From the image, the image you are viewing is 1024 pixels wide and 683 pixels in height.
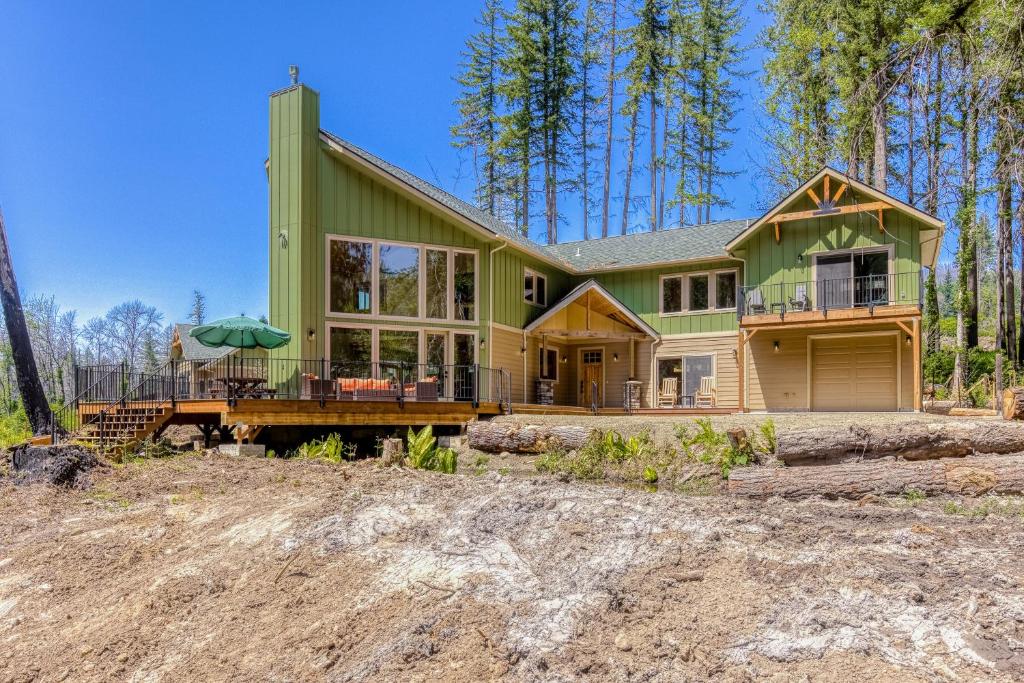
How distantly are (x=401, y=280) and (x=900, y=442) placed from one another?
36.6ft

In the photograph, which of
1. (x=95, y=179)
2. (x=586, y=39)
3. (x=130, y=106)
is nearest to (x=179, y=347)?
(x=95, y=179)

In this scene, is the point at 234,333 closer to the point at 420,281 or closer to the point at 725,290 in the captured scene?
the point at 420,281

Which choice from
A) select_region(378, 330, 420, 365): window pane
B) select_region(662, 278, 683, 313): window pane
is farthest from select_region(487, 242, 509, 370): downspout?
select_region(662, 278, 683, 313): window pane

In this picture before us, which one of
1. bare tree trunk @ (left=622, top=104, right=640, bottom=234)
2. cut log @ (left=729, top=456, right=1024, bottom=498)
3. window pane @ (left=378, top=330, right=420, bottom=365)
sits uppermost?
bare tree trunk @ (left=622, top=104, right=640, bottom=234)

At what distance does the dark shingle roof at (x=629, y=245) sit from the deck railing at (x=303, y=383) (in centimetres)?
445

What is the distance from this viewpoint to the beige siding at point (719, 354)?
733 inches

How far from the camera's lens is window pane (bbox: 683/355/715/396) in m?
19.0

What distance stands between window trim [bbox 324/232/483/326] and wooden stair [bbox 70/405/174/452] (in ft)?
14.0

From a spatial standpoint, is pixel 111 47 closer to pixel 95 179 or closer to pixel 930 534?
pixel 95 179

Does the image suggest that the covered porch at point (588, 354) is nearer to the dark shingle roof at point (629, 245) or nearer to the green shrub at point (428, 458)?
the dark shingle roof at point (629, 245)

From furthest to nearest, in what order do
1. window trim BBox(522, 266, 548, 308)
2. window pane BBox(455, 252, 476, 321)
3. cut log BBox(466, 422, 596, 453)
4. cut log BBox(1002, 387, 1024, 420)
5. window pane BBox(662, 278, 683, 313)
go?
window pane BBox(662, 278, 683, 313), window trim BBox(522, 266, 548, 308), window pane BBox(455, 252, 476, 321), cut log BBox(466, 422, 596, 453), cut log BBox(1002, 387, 1024, 420)

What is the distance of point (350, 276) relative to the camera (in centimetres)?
1544

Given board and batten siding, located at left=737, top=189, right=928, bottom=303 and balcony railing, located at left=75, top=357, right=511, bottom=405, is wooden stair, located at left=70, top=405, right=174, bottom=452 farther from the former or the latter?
board and batten siding, located at left=737, top=189, right=928, bottom=303

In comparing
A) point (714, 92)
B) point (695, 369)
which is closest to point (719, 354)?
point (695, 369)
